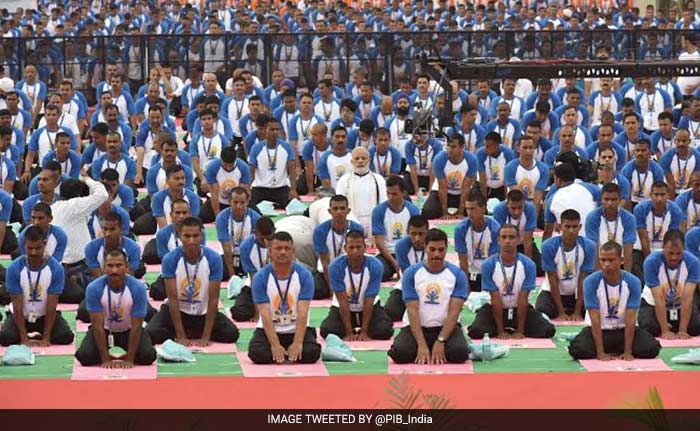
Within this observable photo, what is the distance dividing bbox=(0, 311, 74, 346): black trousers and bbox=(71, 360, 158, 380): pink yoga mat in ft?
3.06

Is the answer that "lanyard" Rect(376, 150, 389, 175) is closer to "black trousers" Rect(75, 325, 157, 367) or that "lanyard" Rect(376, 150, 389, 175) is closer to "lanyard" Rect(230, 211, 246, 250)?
"lanyard" Rect(230, 211, 246, 250)

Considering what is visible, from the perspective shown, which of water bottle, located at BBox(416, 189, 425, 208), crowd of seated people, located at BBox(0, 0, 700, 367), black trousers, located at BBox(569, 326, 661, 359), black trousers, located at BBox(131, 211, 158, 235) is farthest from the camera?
water bottle, located at BBox(416, 189, 425, 208)

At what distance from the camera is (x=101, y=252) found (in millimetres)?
17797

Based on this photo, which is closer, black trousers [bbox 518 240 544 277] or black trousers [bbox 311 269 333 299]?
black trousers [bbox 311 269 333 299]

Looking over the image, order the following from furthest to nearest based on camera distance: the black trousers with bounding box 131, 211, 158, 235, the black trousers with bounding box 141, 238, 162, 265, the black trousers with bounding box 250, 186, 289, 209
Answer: the black trousers with bounding box 250, 186, 289, 209 → the black trousers with bounding box 131, 211, 158, 235 → the black trousers with bounding box 141, 238, 162, 265

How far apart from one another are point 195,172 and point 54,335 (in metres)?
7.10

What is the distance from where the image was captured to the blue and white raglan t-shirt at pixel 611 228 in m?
18.5

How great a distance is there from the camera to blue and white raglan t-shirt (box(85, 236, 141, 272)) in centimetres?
1780

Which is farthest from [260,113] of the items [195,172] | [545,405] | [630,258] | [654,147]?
[545,405]

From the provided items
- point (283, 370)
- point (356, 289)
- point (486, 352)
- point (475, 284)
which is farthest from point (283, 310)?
point (475, 284)

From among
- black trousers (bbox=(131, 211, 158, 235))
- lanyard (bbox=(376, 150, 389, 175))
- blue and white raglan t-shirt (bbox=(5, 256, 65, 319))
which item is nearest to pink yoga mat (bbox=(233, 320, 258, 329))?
blue and white raglan t-shirt (bbox=(5, 256, 65, 319))

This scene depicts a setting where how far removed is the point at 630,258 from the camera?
60.9 feet

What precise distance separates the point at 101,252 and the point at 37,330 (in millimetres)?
1145
